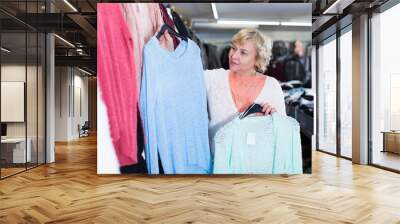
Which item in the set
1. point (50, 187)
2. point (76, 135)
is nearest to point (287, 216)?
point (50, 187)

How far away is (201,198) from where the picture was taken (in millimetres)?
4621

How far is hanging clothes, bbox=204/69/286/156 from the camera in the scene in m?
Result: 5.96

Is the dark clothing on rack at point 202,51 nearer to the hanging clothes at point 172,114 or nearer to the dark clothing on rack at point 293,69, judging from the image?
the hanging clothes at point 172,114

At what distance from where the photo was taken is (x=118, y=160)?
601 cm

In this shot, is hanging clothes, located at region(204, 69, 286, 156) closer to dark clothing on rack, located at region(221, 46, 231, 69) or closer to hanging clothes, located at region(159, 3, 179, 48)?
dark clothing on rack, located at region(221, 46, 231, 69)

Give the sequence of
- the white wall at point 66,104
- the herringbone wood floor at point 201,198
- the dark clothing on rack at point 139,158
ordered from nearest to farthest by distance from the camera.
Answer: the herringbone wood floor at point 201,198, the dark clothing on rack at point 139,158, the white wall at point 66,104

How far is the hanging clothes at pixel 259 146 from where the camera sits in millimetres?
5949

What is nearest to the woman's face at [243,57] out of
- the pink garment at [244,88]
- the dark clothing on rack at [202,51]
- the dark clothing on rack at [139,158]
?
the pink garment at [244,88]

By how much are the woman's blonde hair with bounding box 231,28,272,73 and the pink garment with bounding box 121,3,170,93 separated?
125 cm

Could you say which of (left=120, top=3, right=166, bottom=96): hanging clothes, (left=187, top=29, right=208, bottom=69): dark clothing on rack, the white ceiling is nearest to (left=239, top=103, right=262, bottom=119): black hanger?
(left=187, top=29, right=208, bottom=69): dark clothing on rack

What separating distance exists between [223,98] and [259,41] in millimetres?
1076

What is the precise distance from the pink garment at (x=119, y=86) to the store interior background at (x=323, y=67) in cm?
124

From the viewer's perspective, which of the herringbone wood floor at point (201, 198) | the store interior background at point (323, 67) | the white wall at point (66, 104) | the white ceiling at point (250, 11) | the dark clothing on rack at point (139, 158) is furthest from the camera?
the white wall at point (66, 104)

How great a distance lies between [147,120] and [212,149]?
3.61 ft
